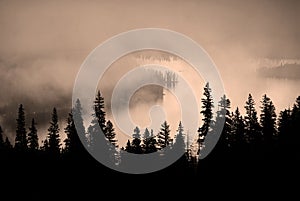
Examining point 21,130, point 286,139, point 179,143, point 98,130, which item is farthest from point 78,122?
point 21,130

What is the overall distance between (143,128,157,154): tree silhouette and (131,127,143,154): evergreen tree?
31.3 inches

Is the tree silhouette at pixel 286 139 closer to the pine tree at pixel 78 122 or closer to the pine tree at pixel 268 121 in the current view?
the pine tree at pixel 268 121

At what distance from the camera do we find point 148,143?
84.4 m

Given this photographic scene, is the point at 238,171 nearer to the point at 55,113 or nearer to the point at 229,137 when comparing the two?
the point at 229,137

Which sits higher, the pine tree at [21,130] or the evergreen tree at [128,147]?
the pine tree at [21,130]

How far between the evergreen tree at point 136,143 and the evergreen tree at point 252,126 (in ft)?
51.3

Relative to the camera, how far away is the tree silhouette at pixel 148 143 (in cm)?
8300

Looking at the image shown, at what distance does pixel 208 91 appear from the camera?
3285 inches

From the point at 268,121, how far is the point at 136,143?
19.6m

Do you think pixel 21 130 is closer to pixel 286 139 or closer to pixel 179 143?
pixel 179 143

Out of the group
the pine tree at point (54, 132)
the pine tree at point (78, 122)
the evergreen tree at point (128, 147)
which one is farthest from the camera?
the pine tree at point (54, 132)

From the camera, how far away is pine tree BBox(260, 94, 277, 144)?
8066 centimetres

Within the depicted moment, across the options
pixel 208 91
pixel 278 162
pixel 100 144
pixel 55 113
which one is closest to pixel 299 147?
pixel 278 162

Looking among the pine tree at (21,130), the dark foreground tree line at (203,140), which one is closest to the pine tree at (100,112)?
the dark foreground tree line at (203,140)
